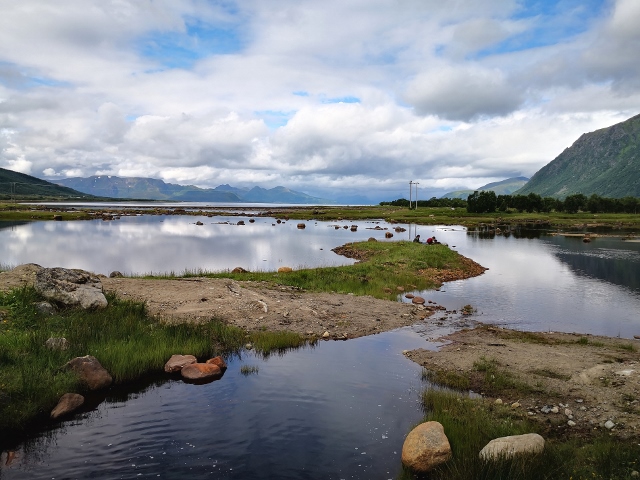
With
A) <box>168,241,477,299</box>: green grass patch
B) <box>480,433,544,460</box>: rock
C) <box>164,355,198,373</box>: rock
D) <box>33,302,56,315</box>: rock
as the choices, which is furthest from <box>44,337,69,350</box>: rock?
<box>168,241,477,299</box>: green grass patch

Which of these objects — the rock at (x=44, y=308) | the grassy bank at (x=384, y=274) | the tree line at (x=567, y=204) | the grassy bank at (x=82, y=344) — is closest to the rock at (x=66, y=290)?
A: the grassy bank at (x=82, y=344)

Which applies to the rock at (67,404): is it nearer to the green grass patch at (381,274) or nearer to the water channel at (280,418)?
the water channel at (280,418)

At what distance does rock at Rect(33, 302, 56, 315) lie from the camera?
2123cm

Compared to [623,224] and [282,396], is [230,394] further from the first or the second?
[623,224]

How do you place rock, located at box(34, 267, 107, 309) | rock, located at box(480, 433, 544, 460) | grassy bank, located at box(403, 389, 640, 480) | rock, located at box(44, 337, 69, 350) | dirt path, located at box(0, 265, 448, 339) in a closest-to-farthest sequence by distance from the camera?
grassy bank, located at box(403, 389, 640, 480) < rock, located at box(480, 433, 544, 460) < rock, located at box(44, 337, 69, 350) < rock, located at box(34, 267, 107, 309) < dirt path, located at box(0, 265, 448, 339)

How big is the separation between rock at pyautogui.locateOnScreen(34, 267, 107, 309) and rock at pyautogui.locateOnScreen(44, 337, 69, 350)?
17.5 feet

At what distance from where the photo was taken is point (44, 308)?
847 inches

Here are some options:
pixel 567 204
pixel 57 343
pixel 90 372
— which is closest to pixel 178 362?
pixel 90 372

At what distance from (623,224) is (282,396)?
491 ft

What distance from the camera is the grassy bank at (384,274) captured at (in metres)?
37.0

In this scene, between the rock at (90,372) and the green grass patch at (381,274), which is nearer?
the rock at (90,372)

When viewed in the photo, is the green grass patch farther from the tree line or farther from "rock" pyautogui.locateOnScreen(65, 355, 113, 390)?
the tree line

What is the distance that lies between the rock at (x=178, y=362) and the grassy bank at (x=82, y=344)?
13.8 inches

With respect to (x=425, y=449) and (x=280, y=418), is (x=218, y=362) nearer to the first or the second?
(x=280, y=418)
